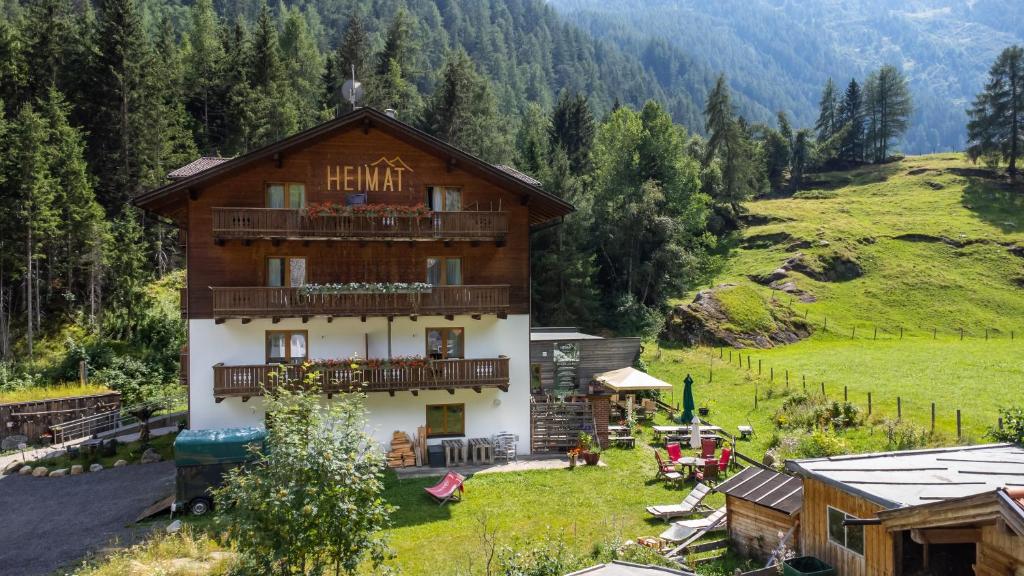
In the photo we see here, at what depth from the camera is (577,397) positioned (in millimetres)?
29125

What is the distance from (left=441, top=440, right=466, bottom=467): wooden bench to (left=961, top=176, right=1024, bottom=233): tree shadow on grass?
62816mm

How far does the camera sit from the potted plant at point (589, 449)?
2383 centimetres

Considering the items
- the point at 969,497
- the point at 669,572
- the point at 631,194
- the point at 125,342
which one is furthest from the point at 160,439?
the point at 631,194

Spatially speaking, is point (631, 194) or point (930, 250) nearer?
point (631, 194)

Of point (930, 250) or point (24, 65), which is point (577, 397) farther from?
point (930, 250)

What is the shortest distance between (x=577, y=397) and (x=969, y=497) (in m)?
19.8

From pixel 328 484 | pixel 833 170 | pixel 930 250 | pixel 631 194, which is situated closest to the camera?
pixel 328 484

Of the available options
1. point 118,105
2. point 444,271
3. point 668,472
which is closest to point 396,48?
point 118,105

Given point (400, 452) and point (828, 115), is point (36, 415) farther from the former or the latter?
point (828, 115)

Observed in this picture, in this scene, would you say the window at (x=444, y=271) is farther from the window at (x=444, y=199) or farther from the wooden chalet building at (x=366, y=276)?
the window at (x=444, y=199)

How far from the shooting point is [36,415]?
29.2m

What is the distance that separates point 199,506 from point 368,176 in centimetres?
1218

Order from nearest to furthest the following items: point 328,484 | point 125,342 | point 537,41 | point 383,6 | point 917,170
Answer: point 328,484
point 125,342
point 917,170
point 383,6
point 537,41

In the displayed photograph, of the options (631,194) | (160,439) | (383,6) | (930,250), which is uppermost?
(383,6)
